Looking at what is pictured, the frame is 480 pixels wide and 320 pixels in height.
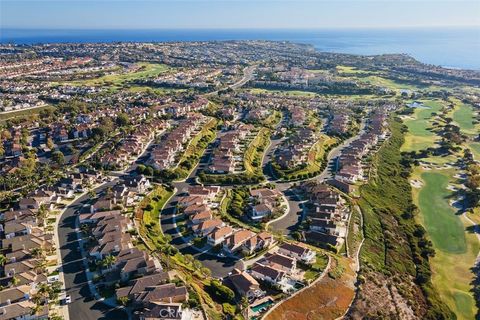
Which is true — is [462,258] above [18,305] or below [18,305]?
below

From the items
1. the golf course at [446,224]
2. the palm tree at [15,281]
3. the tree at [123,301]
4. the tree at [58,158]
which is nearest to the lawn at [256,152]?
the golf course at [446,224]

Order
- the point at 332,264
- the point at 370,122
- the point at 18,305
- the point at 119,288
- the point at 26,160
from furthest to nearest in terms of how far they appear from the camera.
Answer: the point at 370,122 < the point at 26,160 < the point at 332,264 < the point at 119,288 < the point at 18,305

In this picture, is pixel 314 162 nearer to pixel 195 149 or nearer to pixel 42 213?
pixel 195 149

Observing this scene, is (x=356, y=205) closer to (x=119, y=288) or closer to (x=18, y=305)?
(x=119, y=288)

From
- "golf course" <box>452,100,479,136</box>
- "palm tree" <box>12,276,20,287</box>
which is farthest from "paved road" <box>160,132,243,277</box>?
"golf course" <box>452,100,479,136</box>

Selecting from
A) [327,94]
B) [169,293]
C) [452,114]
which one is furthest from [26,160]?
[452,114]

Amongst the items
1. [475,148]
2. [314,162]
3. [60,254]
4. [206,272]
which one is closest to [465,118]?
[475,148]

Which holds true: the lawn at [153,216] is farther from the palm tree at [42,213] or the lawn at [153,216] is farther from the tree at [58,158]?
the tree at [58,158]
